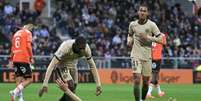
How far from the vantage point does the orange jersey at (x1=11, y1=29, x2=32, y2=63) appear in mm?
21422

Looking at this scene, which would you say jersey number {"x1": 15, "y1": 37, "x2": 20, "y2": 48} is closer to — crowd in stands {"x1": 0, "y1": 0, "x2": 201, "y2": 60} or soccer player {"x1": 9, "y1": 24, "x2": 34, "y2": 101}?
soccer player {"x1": 9, "y1": 24, "x2": 34, "y2": 101}

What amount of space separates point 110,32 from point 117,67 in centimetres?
568

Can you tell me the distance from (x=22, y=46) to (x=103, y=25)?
22.6 metres

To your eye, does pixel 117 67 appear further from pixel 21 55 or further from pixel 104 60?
pixel 21 55

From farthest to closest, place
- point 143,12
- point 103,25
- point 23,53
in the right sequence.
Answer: point 103,25 < point 23,53 < point 143,12

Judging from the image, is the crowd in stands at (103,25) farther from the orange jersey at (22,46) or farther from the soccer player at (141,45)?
the soccer player at (141,45)

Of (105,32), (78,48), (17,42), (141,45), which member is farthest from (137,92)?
(105,32)

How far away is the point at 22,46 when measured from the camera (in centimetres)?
2155

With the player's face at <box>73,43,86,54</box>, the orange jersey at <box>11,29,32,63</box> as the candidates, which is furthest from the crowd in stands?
the player's face at <box>73,43,86,54</box>

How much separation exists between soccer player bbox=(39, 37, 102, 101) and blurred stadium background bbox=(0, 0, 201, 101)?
18.6 metres

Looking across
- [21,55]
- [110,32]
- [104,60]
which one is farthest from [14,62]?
[110,32]

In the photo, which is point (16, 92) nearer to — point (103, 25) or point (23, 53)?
point (23, 53)

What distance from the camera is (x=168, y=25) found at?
45906 millimetres

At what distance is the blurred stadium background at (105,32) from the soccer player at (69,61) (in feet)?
60.9
